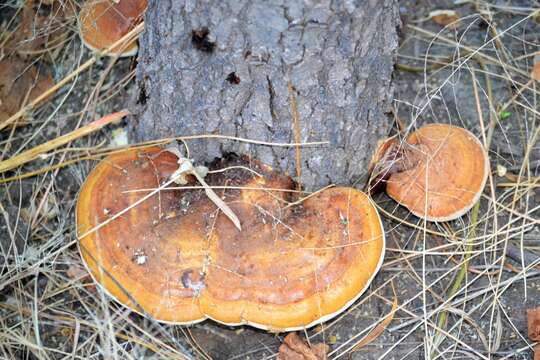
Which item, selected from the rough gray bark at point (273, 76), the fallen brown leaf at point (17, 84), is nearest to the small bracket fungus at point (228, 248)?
the rough gray bark at point (273, 76)

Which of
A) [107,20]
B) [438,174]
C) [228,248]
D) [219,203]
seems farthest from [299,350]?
[107,20]

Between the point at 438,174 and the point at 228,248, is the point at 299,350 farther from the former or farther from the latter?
the point at 438,174

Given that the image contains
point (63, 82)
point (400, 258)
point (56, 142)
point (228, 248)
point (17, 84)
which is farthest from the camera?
point (17, 84)

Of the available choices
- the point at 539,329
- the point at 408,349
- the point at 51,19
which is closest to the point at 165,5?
the point at 51,19

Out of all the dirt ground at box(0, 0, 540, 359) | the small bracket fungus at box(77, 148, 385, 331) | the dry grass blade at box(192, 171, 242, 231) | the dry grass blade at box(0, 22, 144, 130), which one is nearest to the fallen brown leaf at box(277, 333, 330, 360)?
the dirt ground at box(0, 0, 540, 359)

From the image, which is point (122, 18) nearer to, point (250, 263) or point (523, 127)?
point (250, 263)
